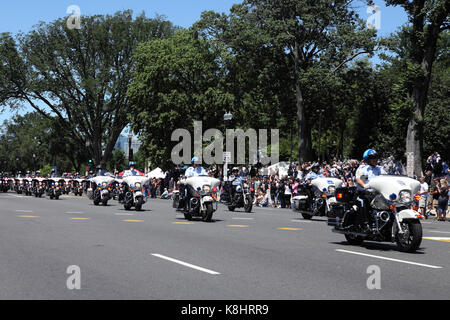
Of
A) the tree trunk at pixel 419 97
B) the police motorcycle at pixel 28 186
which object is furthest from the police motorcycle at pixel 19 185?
the tree trunk at pixel 419 97

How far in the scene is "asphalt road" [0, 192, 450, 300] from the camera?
24.6 feet

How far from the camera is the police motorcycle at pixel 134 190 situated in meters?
24.0

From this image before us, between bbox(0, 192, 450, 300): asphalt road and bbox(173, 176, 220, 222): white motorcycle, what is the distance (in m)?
2.33

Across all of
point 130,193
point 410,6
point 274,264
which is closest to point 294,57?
point 410,6

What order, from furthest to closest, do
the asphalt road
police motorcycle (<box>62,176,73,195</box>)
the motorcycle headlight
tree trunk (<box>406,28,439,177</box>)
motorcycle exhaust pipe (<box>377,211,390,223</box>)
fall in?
1. police motorcycle (<box>62,176,73,195</box>)
2. tree trunk (<box>406,28,439,177</box>)
3. motorcycle exhaust pipe (<box>377,211,390,223</box>)
4. the motorcycle headlight
5. the asphalt road

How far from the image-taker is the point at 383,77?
184ft

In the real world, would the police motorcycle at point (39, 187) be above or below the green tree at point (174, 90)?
below

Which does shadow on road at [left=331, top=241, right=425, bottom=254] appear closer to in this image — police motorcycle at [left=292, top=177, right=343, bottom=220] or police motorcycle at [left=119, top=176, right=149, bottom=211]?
police motorcycle at [left=292, top=177, right=343, bottom=220]

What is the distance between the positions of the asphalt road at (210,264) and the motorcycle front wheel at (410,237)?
19 centimetres

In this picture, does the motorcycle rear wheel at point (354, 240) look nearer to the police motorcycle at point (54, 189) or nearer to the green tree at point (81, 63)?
the police motorcycle at point (54, 189)

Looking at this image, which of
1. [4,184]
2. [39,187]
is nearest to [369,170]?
[39,187]

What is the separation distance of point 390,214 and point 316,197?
Answer: 912cm

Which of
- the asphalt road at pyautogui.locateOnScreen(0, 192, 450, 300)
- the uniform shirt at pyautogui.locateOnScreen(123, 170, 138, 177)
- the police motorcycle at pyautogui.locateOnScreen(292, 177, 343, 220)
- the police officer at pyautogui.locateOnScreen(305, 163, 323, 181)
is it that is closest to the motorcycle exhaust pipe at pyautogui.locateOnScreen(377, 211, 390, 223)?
the asphalt road at pyautogui.locateOnScreen(0, 192, 450, 300)
